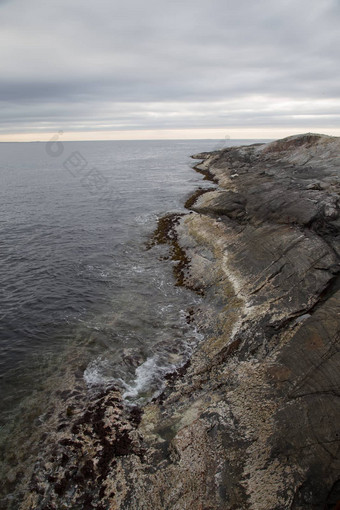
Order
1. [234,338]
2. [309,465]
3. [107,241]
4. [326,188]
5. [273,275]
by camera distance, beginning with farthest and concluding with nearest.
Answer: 1. [107,241]
2. [326,188]
3. [273,275]
4. [234,338]
5. [309,465]

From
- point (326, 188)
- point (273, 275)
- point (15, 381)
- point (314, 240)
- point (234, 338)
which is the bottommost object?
point (15, 381)

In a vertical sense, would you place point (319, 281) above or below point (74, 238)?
above

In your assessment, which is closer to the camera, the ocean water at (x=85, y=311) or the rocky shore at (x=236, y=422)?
the rocky shore at (x=236, y=422)

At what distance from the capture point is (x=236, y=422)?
1082cm

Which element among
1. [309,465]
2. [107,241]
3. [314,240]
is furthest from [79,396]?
[107,241]

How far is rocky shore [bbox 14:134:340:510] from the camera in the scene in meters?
9.10

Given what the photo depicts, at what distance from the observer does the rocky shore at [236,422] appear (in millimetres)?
9102

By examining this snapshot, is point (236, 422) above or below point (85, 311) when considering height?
above

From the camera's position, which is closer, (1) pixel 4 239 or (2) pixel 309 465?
(2) pixel 309 465

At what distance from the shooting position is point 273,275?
19547mm

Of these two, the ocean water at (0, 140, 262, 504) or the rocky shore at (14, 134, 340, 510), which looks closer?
the rocky shore at (14, 134, 340, 510)

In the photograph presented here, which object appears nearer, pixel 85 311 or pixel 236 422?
pixel 236 422

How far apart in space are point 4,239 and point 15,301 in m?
16.4

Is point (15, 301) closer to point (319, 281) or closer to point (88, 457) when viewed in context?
point (88, 457)
